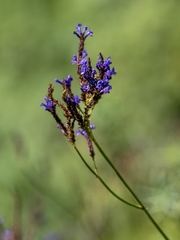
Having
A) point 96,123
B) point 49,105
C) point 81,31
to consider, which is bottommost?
point 49,105

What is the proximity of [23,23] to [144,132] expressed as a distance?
2028mm

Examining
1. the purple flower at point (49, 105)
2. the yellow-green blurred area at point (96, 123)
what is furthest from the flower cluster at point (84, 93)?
the yellow-green blurred area at point (96, 123)

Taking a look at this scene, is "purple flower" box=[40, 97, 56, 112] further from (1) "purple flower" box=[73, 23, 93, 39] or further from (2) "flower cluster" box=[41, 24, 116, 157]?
(1) "purple flower" box=[73, 23, 93, 39]

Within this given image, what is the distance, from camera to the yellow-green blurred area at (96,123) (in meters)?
3.26

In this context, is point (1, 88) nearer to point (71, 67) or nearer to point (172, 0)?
point (71, 67)

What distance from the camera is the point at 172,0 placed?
14.8 ft

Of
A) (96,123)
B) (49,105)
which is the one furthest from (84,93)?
(96,123)

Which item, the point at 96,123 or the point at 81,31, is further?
the point at 96,123

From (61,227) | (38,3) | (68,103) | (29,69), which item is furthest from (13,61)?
(68,103)

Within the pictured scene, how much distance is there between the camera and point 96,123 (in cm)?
366

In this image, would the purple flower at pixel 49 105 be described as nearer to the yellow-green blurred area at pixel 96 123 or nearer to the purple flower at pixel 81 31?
the purple flower at pixel 81 31

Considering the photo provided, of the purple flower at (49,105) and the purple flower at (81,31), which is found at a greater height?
the purple flower at (81,31)

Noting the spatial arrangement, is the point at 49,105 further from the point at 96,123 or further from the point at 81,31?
the point at 96,123

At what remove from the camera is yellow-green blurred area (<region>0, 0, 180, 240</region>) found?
3.26 m
